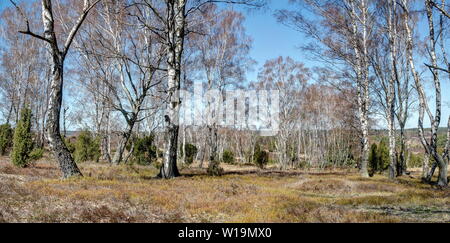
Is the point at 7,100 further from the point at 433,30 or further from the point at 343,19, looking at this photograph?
the point at 433,30

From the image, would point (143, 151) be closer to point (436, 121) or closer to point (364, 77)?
point (364, 77)

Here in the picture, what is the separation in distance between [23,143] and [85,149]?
30.2ft

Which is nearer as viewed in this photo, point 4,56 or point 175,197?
point 175,197

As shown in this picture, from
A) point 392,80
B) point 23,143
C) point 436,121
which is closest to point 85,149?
point 23,143

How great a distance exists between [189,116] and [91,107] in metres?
10.5

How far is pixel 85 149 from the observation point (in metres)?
20.5

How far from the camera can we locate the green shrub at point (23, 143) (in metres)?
11.3

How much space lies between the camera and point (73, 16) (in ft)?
52.6

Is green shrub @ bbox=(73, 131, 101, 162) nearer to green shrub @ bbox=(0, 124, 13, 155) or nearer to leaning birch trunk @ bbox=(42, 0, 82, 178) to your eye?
green shrub @ bbox=(0, 124, 13, 155)

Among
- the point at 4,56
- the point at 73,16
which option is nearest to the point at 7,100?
the point at 4,56

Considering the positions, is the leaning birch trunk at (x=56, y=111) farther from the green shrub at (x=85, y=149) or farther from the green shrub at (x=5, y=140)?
the green shrub at (x=5, y=140)

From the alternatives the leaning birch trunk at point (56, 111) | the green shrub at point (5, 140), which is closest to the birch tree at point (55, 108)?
the leaning birch trunk at point (56, 111)

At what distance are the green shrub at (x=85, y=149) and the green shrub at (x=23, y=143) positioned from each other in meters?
7.97
